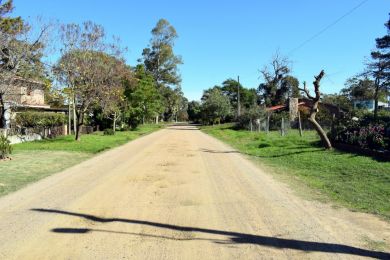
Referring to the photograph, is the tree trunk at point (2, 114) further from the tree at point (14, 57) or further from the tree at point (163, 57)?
the tree at point (163, 57)

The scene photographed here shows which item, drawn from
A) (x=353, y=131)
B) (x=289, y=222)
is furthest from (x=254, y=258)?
(x=353, y=131)

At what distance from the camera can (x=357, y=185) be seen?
11234mm

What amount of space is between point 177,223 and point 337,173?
7.84 metres

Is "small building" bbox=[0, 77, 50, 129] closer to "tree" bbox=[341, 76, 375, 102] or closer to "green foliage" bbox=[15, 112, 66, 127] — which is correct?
"green foliage" bbox=[15, 112, 66, 127]

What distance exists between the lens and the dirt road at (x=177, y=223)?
19.1ft

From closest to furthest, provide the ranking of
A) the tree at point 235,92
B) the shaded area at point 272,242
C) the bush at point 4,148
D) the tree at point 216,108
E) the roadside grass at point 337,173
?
the shaded area at point 272,242, the roadside grass at point 337,173, the bush at point 4,148, the tree at point 216,108, the tree at point 235,92

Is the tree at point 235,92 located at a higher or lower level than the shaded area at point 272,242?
higher

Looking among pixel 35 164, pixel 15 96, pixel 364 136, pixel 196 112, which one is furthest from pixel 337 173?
pixel 196 112

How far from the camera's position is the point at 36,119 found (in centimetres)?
3148

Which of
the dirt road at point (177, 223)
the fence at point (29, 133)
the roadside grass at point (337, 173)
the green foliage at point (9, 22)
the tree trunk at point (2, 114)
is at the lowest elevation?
the dirt road at point (177, 223)

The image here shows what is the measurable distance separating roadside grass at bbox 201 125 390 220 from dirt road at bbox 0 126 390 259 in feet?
2.85

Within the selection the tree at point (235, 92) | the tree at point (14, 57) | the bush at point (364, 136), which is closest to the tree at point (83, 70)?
the tree at point (14, 57)

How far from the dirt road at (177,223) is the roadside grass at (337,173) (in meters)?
0.87

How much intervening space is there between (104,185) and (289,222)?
18.7 ft
